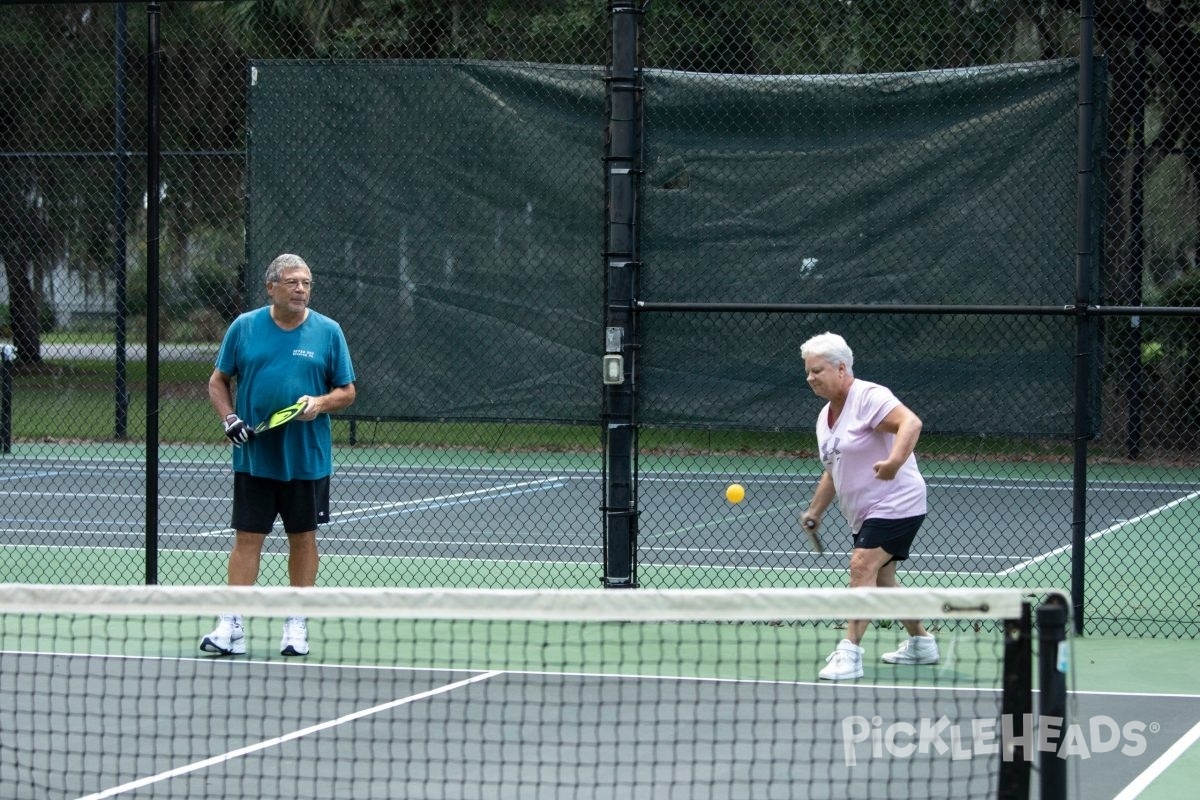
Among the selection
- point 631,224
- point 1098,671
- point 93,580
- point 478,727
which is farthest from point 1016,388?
point 93,580

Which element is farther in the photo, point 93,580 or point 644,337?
point 93,580

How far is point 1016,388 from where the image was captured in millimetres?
7953

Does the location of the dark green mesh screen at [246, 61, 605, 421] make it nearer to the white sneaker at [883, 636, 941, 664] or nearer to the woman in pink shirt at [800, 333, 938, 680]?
the woman in pink shirt at [800, 333, 938, 680]

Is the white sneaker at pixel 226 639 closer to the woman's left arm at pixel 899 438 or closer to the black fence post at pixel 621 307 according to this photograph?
the black fence post at pixel 621 307

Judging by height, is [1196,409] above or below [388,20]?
below

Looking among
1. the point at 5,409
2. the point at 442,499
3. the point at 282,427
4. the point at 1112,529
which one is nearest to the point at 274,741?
the point at 282,427

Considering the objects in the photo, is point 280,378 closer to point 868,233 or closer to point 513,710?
point 513,710

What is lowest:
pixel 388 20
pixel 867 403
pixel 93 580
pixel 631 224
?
pixel 93 580

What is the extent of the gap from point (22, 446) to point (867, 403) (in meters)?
14.8

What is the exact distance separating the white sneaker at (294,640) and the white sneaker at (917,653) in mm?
2507

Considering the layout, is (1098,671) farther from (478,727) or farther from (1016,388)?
(478,727)

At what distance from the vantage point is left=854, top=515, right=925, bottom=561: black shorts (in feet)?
22.6

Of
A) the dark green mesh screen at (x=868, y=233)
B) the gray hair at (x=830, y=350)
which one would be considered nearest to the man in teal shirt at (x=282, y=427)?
the dark green mesh screen at (x=868, y=233)

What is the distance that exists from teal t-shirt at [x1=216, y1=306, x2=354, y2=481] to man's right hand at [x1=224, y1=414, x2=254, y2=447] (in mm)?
80
